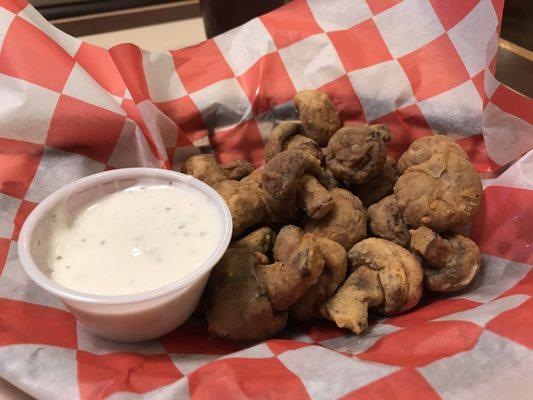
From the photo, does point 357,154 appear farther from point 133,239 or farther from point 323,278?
point 133,239

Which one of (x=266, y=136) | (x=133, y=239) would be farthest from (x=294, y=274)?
(x=266, y=136)

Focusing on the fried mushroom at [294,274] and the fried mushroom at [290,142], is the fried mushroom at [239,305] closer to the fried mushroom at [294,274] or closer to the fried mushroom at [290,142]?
the fried mushroom at [294,274]

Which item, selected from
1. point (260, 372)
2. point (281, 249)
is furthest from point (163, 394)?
point (281, 249)

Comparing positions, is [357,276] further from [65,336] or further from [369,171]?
[65,336]

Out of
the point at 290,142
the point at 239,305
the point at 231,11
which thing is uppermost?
the point at 231,11

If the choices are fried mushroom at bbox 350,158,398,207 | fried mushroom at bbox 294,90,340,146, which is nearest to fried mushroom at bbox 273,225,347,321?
fried mushroom at bbox 350,158,398,207

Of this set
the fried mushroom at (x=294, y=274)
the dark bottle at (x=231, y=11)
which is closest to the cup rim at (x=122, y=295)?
the fried mushroom at (x=294, y=274)
